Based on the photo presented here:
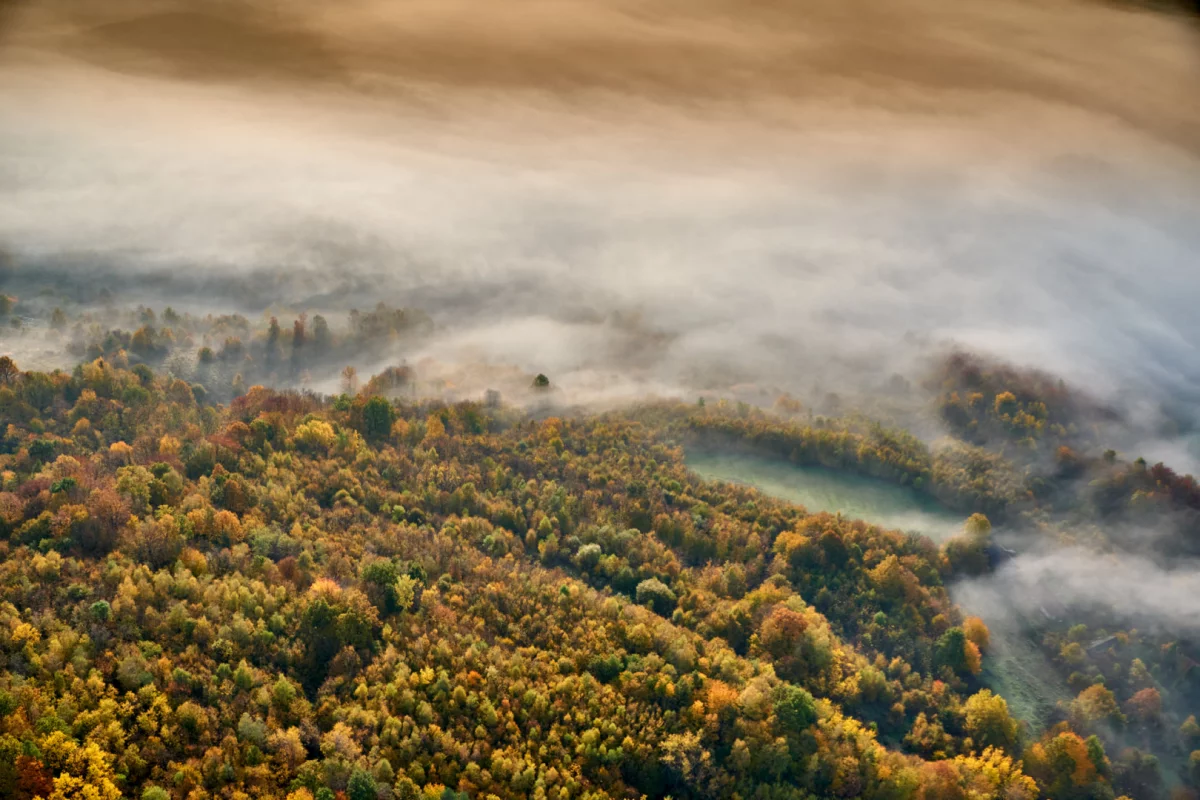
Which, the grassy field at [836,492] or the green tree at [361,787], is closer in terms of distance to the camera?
the green tree at [361,787]

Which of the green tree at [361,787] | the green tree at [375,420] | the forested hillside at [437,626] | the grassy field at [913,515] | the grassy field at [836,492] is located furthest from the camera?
the grassy field at [836,492]

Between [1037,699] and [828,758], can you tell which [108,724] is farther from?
[1037,699]

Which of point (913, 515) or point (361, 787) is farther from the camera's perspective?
point (913, 515)

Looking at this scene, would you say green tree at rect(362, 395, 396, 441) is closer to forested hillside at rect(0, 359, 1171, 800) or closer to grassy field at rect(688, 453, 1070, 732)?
forested hillside at rect(0, 359, 1171, 800)

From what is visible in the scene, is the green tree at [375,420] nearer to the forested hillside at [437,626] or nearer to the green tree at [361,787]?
the forested hillside at [437,626]

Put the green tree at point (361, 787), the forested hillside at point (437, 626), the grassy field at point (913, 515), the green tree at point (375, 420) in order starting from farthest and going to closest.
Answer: the green tree at point (375, 420) < the grassy field at point (913, 515) < the forested hillside at point (437, 626) < the green tree at point (361, 787)

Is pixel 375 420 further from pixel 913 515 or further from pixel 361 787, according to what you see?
pixel 913 515

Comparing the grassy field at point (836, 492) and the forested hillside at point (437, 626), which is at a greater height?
the forested hillside at point (437, 626)

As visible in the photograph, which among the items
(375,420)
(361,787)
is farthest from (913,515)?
(361,787)

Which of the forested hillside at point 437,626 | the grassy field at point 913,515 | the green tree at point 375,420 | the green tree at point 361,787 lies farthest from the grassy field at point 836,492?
the green tree at point 361,787

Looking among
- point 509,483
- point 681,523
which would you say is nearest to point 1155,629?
point 681,523

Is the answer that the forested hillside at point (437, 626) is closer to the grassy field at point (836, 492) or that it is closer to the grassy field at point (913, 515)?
the grassy field at point (913, 515)
